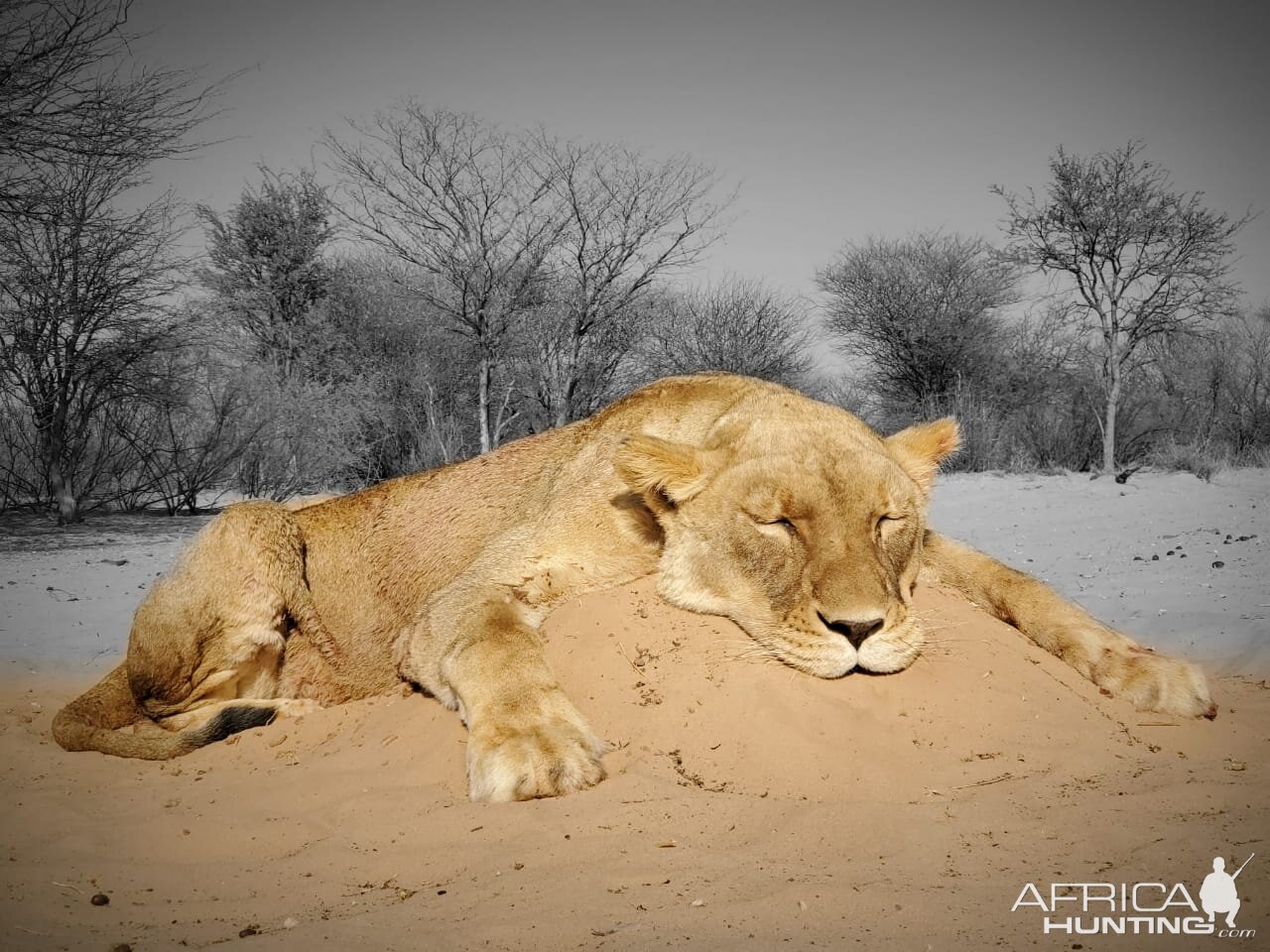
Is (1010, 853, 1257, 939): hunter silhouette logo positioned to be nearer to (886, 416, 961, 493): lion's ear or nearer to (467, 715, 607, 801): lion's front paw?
(467, 715, 607, 801): lion's front paw

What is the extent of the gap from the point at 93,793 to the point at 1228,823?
14.9 ft

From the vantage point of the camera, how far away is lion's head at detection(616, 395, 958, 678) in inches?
146

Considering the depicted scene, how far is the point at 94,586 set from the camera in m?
11.6

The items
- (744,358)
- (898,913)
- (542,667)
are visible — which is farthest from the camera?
(744,358)

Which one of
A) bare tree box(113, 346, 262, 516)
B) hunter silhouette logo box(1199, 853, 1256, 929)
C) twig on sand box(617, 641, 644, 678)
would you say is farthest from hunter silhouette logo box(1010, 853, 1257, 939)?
bare tree box(113, 346, 262, 516)

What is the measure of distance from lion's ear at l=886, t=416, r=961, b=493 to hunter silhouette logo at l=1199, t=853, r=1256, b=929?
2.61 metres

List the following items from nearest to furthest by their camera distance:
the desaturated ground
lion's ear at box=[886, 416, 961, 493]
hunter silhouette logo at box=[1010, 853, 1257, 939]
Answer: hunter silhouette logo at box=[1010, 853, 1257, 939] → the desaturated ground → lion's ear at box=[886, 416, 961, 493]

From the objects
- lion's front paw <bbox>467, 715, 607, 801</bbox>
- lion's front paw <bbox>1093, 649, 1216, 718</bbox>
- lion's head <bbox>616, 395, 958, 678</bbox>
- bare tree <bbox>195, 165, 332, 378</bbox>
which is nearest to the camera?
lion's front paw <bbox>467, 715, 607, 801</bbox>

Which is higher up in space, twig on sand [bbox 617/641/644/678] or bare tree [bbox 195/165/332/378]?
bare tree [bbox 195/165/332/378]

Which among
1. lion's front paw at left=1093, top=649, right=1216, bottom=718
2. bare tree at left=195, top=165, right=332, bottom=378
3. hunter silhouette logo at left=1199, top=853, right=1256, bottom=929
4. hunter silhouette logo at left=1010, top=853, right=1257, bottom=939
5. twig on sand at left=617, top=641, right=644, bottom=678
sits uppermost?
bare tree at left=195, top=165, right=332, bottom=378

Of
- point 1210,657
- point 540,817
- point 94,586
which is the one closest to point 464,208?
point 94,586

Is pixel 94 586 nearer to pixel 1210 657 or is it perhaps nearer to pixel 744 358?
pixel 1210 657

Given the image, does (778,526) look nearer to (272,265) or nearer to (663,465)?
(663,465)

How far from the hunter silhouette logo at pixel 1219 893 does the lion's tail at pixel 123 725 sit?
14.9ft
